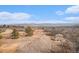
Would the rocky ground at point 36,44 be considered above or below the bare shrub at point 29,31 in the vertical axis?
below

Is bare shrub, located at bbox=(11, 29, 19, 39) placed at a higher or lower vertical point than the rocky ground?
higher

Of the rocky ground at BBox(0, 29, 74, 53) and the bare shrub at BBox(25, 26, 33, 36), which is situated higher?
the bare shrub at BBox(25, 26, 33, 36)

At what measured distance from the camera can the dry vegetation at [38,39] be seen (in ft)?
3.74

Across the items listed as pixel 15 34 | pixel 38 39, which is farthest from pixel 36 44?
pixel 15 34

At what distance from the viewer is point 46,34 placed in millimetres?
1156

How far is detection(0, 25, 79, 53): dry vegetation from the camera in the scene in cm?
114

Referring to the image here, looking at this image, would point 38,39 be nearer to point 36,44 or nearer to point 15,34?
point 36,44

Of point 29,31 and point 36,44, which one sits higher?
point 29,31

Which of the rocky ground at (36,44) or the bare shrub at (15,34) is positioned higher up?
the bare shrub at (15,34)

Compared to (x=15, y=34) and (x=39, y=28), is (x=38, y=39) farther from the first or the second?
(x=15, y=34)

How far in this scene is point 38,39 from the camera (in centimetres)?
115

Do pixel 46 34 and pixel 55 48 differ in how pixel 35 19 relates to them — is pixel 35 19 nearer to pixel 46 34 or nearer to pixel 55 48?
pixel 46 34
